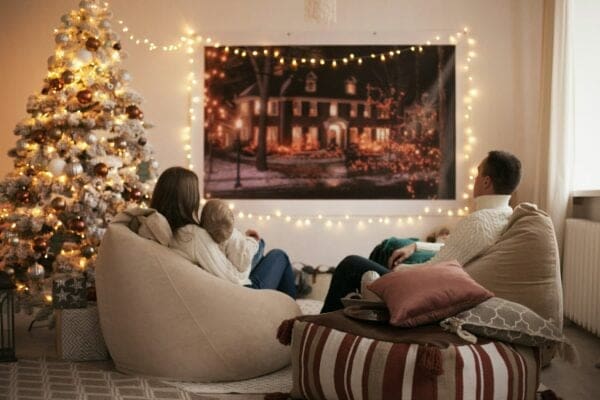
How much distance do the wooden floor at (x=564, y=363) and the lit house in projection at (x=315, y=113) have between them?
2331 millimetres

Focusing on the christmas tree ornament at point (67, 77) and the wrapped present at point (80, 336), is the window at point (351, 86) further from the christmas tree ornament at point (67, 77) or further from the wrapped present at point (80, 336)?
the wrapped present at point (80, 336)

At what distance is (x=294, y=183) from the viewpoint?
5.84 meters

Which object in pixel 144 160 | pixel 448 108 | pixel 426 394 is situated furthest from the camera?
pixel 448 108

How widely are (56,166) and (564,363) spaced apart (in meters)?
3.39

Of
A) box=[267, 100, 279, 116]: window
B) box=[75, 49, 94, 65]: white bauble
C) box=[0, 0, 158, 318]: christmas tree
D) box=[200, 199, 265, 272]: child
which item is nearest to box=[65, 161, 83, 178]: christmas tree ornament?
box=[0, 0, 158, 318]: christmas tree

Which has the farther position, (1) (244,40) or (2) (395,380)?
(1) (244,40)

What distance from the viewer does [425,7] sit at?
228 inches

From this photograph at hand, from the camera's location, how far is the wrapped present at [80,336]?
353 centimetres

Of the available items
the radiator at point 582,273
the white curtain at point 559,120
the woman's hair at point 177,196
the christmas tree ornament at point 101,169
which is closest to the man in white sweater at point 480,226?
the woman's hair at point 177,196

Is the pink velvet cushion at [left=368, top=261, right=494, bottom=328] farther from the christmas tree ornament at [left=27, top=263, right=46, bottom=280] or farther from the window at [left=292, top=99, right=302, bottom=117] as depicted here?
the window at [left=292, top=99, right=302, bottom=117]

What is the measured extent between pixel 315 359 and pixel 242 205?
3.41 metres

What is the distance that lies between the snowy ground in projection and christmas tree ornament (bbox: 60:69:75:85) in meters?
1.54

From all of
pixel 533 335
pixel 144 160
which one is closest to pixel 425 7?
pixel 144 160

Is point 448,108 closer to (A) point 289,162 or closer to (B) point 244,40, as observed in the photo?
(A) point 289,162
